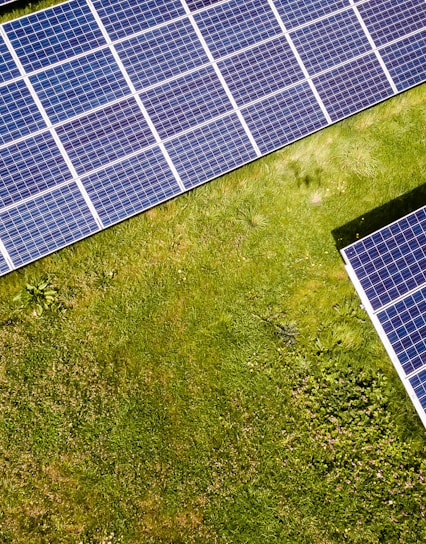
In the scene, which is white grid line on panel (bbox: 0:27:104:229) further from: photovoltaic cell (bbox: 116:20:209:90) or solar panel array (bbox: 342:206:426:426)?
solar panel array (bbox: 342:206:426:426)

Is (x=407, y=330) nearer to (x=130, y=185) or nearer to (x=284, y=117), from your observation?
(x=284, y=117)

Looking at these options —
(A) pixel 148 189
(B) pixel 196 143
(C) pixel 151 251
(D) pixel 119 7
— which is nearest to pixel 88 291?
(C) pixel 151 251

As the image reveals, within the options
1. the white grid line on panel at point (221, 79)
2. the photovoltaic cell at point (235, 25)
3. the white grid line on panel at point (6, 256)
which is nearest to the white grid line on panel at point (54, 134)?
the white grid line on panel at point (6, 256)

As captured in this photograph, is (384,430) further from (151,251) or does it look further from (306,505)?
(151,251)

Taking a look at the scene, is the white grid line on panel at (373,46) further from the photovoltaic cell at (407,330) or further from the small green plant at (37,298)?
the small green plant at (37,298)

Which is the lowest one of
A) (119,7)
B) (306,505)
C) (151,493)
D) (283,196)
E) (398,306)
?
(306,505)

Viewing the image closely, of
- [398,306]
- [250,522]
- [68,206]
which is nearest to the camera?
[68,206]
